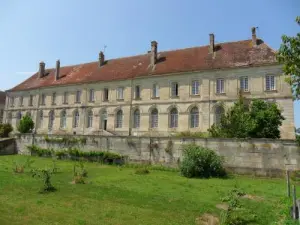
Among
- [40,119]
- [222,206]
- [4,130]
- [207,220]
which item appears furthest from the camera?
[40,119]

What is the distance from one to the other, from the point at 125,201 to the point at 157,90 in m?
22.5

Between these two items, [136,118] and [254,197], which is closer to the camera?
[254,197]

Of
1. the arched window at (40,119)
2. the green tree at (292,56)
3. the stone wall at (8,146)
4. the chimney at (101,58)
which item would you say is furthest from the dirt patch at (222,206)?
the arched window at (40,119)

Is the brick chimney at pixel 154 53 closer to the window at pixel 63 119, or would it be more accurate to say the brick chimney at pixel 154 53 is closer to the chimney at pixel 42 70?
the window at pixel 63 119

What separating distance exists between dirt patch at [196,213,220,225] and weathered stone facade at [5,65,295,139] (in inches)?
736

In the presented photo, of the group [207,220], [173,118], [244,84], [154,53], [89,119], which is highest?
[154,53]

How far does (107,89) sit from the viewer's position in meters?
35.5

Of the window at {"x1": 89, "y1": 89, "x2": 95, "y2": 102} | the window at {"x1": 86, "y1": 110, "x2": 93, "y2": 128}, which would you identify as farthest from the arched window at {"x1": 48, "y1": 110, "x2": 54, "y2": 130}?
the window at {"x1": 89, "y1": 89, "x2": 95, "y2": 102}

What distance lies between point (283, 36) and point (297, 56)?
105 centimetres

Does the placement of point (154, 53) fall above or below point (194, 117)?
above

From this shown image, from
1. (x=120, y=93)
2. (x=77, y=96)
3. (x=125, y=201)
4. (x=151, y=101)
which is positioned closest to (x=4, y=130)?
(x=77, y=96)

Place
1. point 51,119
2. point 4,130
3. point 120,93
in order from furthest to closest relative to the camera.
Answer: point 51,119 → point 120,93 → point 4,130

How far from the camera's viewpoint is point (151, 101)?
1267 inches

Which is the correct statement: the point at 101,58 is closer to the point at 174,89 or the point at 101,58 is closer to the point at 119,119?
the point at 119,119
